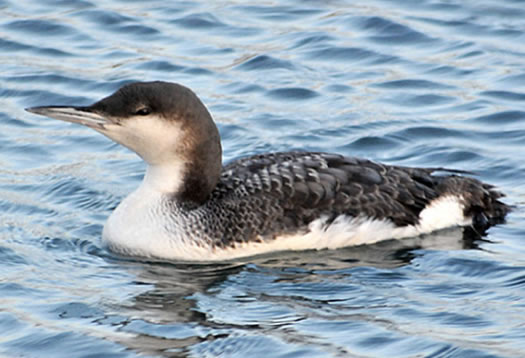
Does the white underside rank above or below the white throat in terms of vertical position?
below

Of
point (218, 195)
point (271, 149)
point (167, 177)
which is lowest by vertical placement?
point (271, 149)

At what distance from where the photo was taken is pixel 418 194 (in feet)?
29.4

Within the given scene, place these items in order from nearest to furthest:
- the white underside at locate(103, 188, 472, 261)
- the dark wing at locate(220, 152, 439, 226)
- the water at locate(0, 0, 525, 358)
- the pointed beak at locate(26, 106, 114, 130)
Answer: the water at locate(0, 0, 525, 358), the pointed beak at locate(26, 106, 114, 130), the white underside at locate(103, 188, 472, 261), the dark wing at locate(220, 152, 439, 226)

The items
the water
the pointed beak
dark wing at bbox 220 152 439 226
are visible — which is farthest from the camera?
dark wing at bbox 220 152 439 226

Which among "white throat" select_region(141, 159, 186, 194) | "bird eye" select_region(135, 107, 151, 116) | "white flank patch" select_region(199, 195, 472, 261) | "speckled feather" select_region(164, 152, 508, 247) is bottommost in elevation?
"white flank patch" select_region(199, 195, 472, 261)

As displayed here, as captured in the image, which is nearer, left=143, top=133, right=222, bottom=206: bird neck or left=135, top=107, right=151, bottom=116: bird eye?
left=135, top=107, right=151, bottom=116: bird eye

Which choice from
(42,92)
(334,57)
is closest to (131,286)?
(42,92)

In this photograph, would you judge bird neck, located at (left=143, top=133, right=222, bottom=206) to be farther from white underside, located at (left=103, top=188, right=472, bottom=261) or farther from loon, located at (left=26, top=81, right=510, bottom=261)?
white underside, located at (left=103, top=188, right=472, bottom=261)

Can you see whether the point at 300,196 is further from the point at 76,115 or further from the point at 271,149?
the point at 271,149

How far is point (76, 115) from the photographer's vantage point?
8242 millimetres

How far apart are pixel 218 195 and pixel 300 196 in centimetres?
54

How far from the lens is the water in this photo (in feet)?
23.7

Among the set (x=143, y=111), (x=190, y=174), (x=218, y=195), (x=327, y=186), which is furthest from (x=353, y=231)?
(x=143, y=111)

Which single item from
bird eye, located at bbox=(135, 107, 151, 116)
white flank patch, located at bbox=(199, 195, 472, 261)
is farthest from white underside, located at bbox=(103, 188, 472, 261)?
bird eye, located at bbox=(135, 107, 151, 116)
